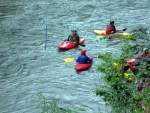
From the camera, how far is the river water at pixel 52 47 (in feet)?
35.1

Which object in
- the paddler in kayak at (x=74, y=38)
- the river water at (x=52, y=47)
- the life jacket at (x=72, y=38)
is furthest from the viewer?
the life jacket at (x=72, y=38)

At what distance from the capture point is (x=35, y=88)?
37.4 ft

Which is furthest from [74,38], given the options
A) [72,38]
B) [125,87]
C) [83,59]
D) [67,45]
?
[125,87]

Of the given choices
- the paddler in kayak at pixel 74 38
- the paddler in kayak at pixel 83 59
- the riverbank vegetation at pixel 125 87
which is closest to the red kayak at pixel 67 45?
the paddler in kayak at pixel 74 38

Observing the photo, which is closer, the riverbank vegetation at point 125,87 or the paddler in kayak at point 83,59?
the riverbank vegetation at point 125,87

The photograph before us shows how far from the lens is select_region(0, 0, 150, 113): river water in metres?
10.7

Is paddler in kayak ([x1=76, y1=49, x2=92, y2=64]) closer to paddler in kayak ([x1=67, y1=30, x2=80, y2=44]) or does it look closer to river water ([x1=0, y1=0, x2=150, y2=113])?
river water ([x1=0, y1=0, x2=150, y2=113])

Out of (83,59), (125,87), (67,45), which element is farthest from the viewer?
(67,45)

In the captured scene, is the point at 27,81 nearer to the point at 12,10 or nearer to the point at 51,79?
the point at 51,79

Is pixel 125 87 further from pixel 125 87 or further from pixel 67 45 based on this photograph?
pixel 67 45

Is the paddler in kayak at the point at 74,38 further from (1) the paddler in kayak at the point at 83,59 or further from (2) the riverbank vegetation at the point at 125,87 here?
(2) the riverbank vegetation at the point at 125,87

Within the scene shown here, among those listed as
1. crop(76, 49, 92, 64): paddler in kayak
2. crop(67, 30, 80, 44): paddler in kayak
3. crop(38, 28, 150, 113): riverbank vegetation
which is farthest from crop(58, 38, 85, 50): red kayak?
crop(38, 28, 150, 113): riverbank vegetation

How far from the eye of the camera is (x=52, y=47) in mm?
15406

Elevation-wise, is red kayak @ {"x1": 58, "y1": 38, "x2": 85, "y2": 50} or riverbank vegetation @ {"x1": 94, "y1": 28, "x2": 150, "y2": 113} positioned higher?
riverbank vegetation @ {"x1": 94, "y1": 28, "x2": 150, "y2": 113}
